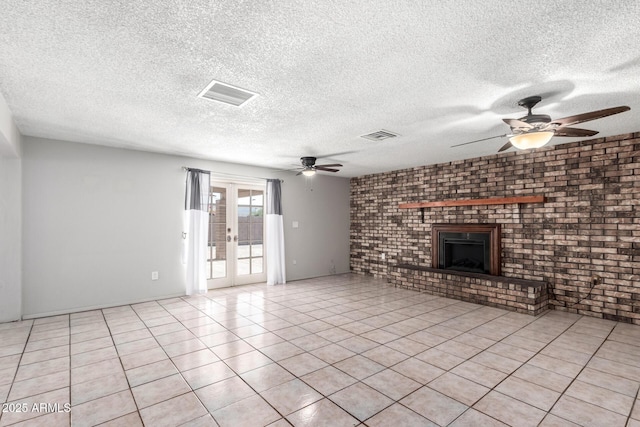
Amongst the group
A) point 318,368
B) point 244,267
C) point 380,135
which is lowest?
point 318,368

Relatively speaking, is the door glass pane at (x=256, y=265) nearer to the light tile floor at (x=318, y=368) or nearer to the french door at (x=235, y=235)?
the french door at (x=235, y=235)

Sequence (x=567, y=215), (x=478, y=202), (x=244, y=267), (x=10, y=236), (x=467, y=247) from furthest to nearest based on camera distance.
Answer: (x=244, y=267) < (x=467, y=247) < (x=478, y=202) < (x=567, y=215) < (x=10, y=236)

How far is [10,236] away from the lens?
3.94 m

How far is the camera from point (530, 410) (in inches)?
86.0

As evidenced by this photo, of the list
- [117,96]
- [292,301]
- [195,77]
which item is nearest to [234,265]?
[292,301]

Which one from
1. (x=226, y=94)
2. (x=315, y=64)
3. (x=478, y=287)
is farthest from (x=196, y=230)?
(x=478, y=287)

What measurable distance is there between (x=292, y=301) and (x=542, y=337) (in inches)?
131

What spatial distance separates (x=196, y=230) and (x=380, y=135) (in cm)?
347

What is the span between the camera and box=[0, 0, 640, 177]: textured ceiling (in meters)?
1.72

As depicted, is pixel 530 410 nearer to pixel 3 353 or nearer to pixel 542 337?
pixel 542 337

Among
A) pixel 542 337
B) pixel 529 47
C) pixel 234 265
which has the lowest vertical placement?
pixel 542 337

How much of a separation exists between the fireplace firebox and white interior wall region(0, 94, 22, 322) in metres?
6.41

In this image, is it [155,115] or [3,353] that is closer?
[3,353]

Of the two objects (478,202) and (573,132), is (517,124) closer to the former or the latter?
(573,132)
